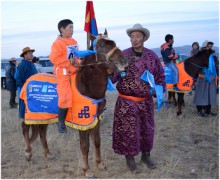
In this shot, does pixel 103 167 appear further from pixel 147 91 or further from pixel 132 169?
pixel 147 91

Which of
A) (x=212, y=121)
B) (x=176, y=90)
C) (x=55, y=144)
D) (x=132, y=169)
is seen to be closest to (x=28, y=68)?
(x=55, y=144)

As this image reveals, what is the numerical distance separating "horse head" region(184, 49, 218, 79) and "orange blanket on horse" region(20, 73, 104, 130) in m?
4.14

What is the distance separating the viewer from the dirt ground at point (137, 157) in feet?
14.7

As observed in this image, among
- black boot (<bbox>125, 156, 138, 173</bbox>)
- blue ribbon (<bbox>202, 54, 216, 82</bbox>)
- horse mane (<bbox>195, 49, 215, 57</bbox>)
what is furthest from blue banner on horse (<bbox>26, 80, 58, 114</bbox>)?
horse mane (<bbox>195, 49, 215, 57</bbox>)

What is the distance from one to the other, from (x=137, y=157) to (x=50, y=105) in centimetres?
182

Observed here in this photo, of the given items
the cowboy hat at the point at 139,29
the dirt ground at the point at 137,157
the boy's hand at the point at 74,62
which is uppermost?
the cowboy hat at the point at 139,29

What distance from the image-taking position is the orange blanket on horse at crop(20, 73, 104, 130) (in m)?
4.14

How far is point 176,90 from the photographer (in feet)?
26.5

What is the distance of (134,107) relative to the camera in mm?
4289

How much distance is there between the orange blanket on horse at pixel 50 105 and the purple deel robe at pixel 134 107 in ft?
1.37

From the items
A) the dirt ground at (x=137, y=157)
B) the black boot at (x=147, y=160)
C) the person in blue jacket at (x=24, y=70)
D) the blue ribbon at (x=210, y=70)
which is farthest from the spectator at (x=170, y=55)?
the person in blue jacket at (x=24, y=70)

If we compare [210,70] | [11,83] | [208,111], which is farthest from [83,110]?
[11,83]

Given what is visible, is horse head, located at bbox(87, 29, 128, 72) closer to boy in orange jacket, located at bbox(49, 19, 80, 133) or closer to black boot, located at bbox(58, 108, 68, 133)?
boy in orange jacket, located at bbox(49, 19, 80, 133)

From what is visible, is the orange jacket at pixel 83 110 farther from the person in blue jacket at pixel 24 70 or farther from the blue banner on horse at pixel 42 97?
the person in blue jacket at pixel 24 70
